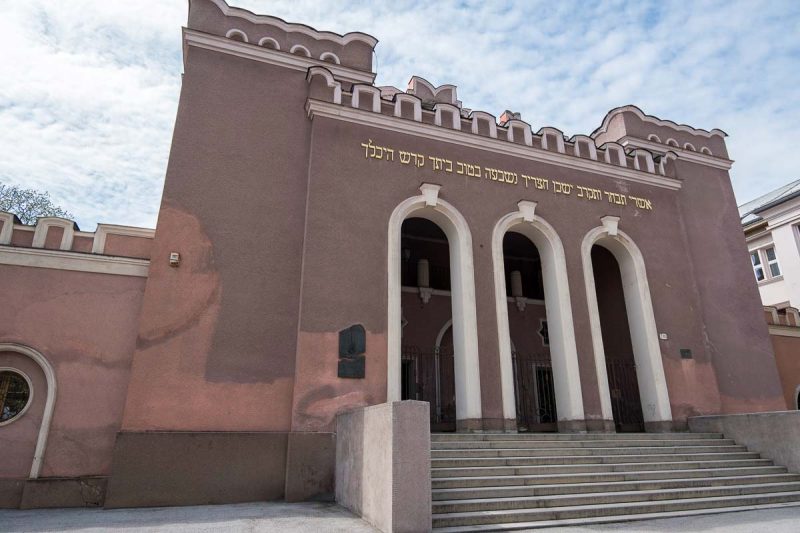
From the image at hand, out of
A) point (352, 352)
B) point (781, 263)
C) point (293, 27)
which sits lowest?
point (352, 352)

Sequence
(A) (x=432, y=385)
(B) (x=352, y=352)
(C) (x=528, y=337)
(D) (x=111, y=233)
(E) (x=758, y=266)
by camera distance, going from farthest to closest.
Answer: (E) (x=758, y=266) → (C) (x=528, y=337) → (A) (x=432, y=385) → (D) (x=111, y=233) → (B) (x=352, y=352)

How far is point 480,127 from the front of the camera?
12.4 metres

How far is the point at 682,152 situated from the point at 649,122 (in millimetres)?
1329

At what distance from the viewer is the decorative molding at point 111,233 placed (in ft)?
31.7

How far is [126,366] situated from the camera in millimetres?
9047

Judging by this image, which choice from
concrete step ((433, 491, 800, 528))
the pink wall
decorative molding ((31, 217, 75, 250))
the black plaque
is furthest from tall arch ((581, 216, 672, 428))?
decorative molding ((31, 217, 75, 250))

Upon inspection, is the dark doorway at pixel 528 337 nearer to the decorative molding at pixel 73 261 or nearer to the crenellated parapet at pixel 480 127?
the crenellated parapet at pixel 480 127

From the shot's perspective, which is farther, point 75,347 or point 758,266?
point 758,266

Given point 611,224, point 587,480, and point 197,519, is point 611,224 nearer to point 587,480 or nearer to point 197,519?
point 587,480

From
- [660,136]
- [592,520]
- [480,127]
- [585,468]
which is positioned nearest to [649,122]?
[660,136]

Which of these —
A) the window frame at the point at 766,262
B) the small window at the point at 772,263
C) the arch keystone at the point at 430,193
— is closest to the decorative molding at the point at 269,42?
the arch keystone at the point at 430,193

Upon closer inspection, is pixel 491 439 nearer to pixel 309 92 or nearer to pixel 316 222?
pixel 316 222

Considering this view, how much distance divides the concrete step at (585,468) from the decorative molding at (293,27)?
10.3 meters

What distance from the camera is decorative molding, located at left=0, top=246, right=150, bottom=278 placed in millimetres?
9117
